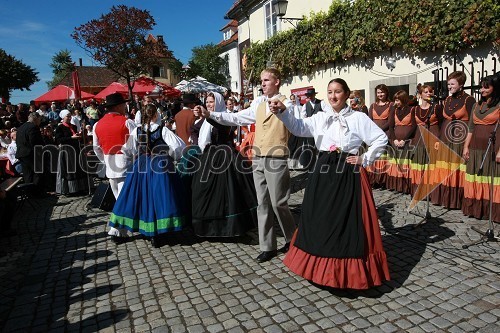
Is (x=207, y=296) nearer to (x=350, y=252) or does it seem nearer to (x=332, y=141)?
(x=350, y=252)

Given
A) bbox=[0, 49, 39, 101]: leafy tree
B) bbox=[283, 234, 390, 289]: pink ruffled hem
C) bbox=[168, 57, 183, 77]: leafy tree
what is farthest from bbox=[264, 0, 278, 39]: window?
bbox=[168, 57, 183, 77]: leafy tree

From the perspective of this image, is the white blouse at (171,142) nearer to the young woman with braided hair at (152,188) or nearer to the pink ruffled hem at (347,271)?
the young woman with braided hair at (152,188)

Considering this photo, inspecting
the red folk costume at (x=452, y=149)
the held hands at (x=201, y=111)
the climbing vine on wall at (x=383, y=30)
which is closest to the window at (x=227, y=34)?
the climbing vine on wall at (x=383, y=30)

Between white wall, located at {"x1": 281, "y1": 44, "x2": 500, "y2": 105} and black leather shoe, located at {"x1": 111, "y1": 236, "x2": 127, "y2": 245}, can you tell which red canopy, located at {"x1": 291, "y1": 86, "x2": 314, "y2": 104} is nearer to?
white wall, located at {"x1": 281, "y1": 44, "x2": 500, "y2": 105}

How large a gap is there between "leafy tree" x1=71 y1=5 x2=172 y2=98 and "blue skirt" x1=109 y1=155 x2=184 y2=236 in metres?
19.8

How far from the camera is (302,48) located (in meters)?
13.5

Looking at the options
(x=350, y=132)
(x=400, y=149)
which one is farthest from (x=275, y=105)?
(x=400, y=149)

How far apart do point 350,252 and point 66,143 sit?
755cm

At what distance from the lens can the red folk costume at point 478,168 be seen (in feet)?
16.2

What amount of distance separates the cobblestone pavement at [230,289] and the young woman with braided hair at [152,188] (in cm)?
34

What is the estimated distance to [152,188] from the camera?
4867mm

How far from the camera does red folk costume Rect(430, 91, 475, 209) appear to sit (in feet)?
18.0

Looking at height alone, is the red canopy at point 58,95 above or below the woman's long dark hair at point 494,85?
above

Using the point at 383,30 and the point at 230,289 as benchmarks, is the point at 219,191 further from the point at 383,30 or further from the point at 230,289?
the point at 383,30
